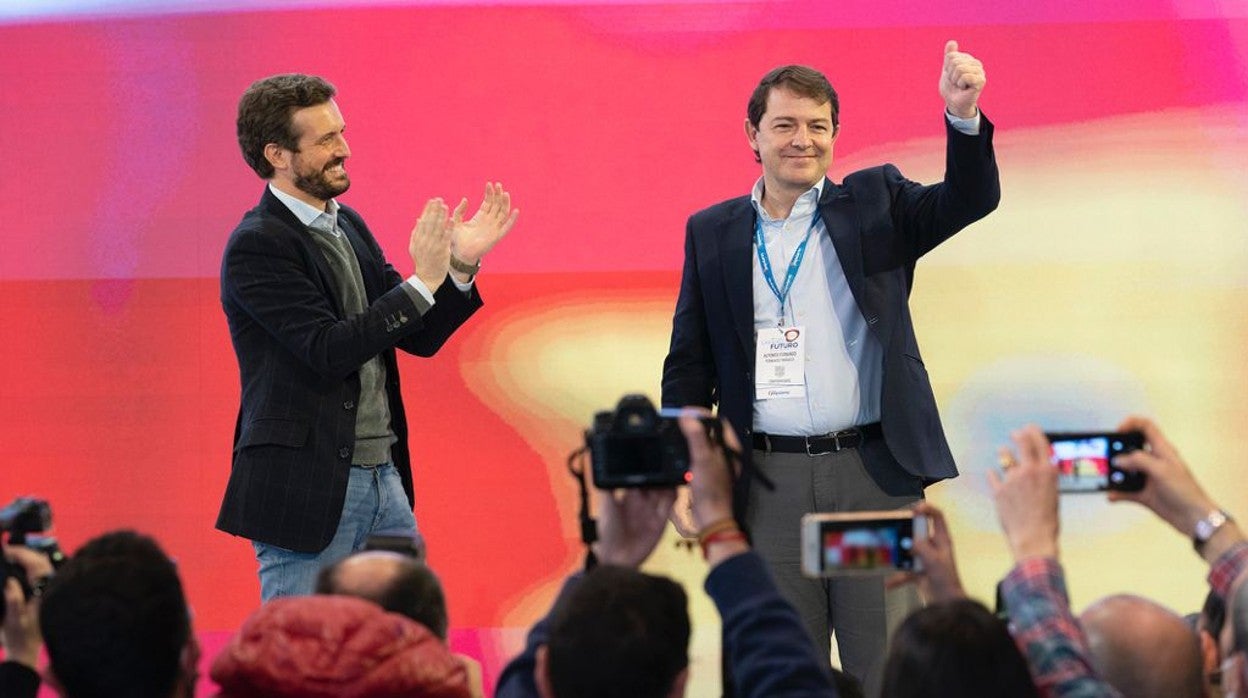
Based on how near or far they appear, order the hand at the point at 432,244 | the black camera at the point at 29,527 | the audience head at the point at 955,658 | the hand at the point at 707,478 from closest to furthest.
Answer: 1. the audience head at the point at 955,658
2. the hand at the point at 707,478
3. the black camera at the point at 29,527
4. the hand at the point at 432,244

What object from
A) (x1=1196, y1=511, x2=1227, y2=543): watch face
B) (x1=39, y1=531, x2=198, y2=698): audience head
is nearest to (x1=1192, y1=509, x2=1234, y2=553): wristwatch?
(x1=1196, y1=511, x2=1227, y2=543): watch face

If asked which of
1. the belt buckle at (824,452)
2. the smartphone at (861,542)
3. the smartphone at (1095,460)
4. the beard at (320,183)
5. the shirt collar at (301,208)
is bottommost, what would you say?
the smartphone at (861,542)

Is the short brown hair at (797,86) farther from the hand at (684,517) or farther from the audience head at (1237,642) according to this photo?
the audience head at (1237,642)

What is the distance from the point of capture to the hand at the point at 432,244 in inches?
119

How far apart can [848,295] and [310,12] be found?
179cm

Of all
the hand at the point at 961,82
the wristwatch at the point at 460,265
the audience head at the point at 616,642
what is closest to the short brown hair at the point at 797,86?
the hand at the point at 961,82

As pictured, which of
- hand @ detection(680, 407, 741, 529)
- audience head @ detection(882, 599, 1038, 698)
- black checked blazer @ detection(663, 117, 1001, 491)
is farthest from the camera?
black checked blazer @ detection(663, 117, 1001, 491)

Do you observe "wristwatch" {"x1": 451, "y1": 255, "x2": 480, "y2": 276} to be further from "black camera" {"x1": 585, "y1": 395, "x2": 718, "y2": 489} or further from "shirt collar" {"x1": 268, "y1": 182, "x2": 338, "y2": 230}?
"black camera" {"x1": 585, "y1": 395, "x2": 718, "y2": 489}

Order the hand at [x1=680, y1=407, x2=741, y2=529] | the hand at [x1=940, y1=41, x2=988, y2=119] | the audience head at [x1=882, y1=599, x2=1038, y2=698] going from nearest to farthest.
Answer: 1. the audience head at [x1=882, y1=599, x2=1038, y2=698]
2. the hand at [x1=680, y1=407, x2=741, y2=529]
3. the hand at [x1=940, y1=41, x2=988, y2=119]

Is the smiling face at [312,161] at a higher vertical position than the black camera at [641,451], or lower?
higher

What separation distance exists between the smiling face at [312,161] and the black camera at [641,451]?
1270 mm

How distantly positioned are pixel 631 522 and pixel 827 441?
1.01 metres

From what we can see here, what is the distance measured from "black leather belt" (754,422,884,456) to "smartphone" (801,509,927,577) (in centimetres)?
96

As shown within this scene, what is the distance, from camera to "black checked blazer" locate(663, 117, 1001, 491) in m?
2.91
